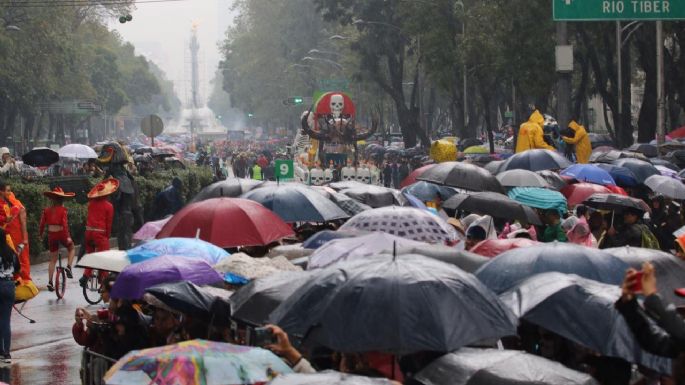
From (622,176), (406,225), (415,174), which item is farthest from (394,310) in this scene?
(622,176)

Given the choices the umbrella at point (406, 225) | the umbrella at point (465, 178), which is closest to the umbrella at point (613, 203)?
the umbrella at point (406, 225)

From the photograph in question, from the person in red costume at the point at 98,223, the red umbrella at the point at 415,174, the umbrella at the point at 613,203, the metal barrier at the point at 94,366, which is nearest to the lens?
the metal barrier at the point at 94,366

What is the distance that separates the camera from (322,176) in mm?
39688

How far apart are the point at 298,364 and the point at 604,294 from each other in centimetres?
207

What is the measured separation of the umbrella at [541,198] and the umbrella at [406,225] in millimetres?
1778

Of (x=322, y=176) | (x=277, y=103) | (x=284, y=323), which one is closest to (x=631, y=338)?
(x=284, y=323)

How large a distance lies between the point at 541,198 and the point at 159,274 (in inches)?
242

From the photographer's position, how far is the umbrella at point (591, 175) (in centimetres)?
1911

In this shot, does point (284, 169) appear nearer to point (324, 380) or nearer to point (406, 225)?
point (406, 225)

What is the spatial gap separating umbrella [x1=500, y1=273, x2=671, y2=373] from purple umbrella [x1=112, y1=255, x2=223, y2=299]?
247cm

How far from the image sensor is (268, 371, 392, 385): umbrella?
20.3ft

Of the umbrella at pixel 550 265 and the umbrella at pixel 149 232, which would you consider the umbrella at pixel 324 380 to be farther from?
the umbrella at pixel 149 232

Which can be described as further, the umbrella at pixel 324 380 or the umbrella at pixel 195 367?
the umbrella at pixel 195 367

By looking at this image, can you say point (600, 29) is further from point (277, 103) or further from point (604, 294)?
point (277, 103)
